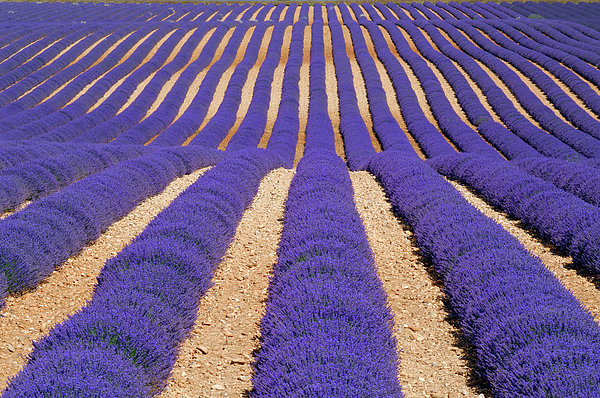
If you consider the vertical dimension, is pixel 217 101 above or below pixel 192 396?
below

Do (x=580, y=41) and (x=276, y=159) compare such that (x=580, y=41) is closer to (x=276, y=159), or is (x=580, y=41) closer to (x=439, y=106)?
(x=439, y=106)

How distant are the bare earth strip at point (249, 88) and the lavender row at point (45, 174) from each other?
9.96 m

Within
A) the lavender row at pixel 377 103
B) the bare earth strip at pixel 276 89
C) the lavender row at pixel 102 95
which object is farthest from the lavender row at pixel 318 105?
the lavender row at pixel 102 95

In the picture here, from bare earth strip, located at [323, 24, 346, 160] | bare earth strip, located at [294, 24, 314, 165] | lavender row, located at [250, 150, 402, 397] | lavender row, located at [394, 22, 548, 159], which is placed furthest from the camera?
bare earth strip, located at [323, 24, 346, 160]

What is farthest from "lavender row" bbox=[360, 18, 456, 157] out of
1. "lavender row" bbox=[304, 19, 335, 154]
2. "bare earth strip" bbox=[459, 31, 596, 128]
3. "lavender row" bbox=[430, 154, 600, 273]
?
"lavender row" bbox=[430, 154, 600, 273]

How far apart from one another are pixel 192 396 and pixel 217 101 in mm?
25769

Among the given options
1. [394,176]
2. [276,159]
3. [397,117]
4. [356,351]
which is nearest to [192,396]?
[356,351]

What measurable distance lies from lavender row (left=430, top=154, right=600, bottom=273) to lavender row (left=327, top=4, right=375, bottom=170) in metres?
5.53

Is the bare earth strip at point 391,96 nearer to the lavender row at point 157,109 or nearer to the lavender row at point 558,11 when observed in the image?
the lavender row at point 157,109

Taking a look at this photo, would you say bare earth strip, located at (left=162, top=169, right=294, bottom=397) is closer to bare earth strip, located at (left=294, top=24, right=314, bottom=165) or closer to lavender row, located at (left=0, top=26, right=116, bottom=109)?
bare earth strip, located at (left=294, top=24, right=314, bottom=165)

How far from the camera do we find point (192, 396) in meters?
4.11

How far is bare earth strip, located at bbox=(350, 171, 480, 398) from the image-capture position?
4.25 m

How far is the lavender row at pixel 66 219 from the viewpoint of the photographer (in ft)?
18.3

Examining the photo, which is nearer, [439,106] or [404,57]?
[439,106]
